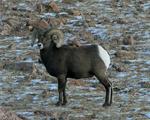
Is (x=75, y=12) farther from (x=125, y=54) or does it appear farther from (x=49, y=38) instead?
(x=49, y=38)

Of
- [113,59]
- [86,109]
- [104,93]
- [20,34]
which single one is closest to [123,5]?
[20,34]

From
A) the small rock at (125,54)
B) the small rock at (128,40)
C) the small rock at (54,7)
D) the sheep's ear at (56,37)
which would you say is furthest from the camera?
the small rock at (54,7)

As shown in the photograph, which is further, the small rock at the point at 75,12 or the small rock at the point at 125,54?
the small rock at the point at 75,12

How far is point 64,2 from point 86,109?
49.7ft

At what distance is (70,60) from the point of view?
12.3 meters

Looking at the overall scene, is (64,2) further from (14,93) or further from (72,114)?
(72,114)

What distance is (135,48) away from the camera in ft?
60.5

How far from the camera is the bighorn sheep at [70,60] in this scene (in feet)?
39.7

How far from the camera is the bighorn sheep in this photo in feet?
39.7

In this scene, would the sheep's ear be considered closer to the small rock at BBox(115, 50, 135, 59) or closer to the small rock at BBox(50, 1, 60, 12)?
the small rock at BBox(115, 50, 135, 59)

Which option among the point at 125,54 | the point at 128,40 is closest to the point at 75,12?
the point at 128,40

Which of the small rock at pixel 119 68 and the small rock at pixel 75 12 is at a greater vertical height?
the small rock at pixel 119 68

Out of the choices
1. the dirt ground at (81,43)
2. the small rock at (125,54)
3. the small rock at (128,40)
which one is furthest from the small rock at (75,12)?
the small rock at (125,54)

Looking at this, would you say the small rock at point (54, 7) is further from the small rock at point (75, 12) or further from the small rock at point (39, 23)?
the small rock at point (39, 23)
